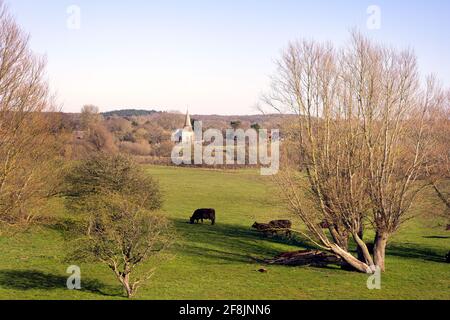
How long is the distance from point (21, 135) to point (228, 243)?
576 inches

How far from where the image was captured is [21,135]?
2459 cm

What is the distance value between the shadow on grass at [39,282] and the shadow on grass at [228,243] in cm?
806

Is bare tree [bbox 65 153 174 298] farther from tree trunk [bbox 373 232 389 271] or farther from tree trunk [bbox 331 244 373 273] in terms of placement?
tree trunk [bbox 373 232 389 271]

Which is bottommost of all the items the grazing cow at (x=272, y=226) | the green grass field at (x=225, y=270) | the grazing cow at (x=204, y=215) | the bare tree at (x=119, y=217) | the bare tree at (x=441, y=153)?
the green grass field at (x=225, y=270)

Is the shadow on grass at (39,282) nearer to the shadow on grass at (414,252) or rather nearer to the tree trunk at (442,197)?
the shadow on grass at (414,252)

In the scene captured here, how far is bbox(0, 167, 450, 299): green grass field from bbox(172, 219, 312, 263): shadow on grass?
0.06 metres

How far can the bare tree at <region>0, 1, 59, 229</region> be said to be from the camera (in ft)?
70.7

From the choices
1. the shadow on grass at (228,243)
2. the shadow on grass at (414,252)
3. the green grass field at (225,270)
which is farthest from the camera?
the shadow on grass at (414,252)

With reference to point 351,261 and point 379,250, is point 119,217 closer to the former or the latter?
point 351,261

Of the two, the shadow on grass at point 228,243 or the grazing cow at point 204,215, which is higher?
the grazing cow at point 204,215

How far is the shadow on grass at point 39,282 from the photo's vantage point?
18062mm

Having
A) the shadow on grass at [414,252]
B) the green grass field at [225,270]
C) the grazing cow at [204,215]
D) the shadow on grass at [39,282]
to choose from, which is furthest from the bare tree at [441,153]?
the shadow on grass at [39,282]
